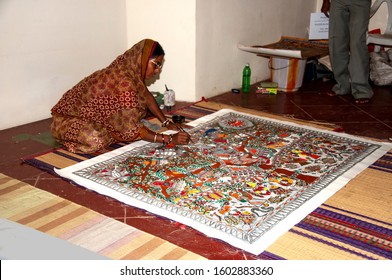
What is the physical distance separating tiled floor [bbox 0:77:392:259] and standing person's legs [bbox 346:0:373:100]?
13 centimetres

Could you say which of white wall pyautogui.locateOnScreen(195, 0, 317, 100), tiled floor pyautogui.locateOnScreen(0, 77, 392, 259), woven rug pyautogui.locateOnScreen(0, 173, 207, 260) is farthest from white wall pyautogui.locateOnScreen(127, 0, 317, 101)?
woven rug pyautogui.locateOnScreen(0, 173, 207, 260)

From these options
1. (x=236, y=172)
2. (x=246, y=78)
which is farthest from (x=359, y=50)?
(x=236, y=172)

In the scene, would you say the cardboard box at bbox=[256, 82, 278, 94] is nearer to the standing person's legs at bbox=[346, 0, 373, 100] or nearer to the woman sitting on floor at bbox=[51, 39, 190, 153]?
the standing person's legs at bbox=[346, 0, 373, 100]

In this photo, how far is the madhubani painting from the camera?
99.3 inches

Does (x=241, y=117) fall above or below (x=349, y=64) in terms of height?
below

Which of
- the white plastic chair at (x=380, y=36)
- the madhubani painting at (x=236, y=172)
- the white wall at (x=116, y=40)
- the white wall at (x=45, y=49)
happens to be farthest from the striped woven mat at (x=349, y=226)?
the white plastic chair at (x=380, y=36)

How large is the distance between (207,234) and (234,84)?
3.08 metres

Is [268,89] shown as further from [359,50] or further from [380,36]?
[380,36]

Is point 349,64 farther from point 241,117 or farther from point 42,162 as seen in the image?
point 42,162

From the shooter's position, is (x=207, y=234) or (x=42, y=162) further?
(x=42, y=162)
